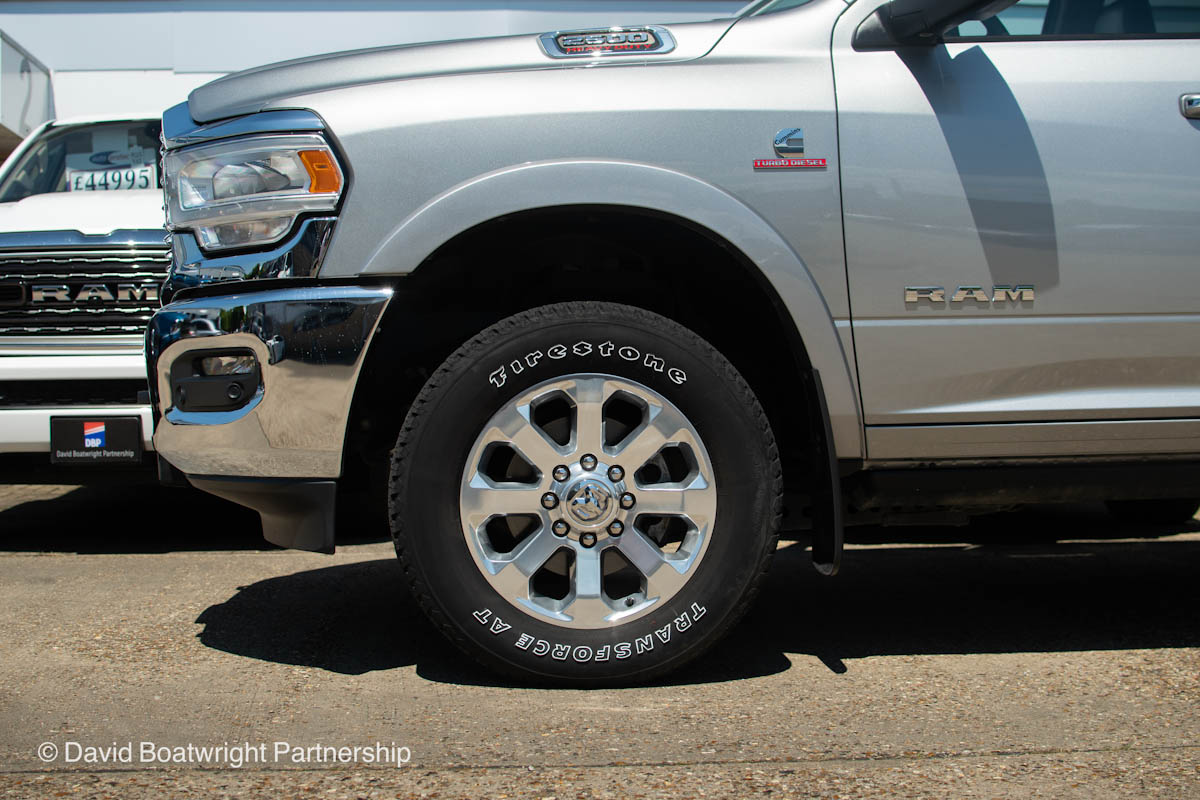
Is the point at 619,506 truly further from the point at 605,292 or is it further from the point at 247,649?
the point at 247,649

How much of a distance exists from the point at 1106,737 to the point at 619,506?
3.81 feet

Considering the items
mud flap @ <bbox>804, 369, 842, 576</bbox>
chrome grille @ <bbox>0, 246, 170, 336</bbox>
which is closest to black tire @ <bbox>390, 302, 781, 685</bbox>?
mud flap @ <bbox>804, 369, 842, 576</bbox>

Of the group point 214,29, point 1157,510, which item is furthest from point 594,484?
point 214,29

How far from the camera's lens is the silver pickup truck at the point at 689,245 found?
8.82ft

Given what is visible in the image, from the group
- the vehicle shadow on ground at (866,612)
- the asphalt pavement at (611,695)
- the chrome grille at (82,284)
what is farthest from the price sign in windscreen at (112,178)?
the vehicle shadow on ground at (866,612)

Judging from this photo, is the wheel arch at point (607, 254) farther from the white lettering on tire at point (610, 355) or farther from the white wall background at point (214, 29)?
the white wall background at point (214, 29)

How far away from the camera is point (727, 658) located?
3137 mm

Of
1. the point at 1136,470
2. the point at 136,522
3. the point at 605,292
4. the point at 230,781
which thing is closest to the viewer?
the point at 230,781

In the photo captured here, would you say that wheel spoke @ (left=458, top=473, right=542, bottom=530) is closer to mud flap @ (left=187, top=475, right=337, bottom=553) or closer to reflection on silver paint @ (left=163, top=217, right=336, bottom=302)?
mud flap @ (left=187, top=475, right=337, bottom=553)

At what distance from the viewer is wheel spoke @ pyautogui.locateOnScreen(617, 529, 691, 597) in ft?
9.07

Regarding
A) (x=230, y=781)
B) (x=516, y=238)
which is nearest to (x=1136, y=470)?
(x=516, y=238)

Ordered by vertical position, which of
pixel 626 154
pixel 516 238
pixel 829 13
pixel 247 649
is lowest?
pixel 247 649

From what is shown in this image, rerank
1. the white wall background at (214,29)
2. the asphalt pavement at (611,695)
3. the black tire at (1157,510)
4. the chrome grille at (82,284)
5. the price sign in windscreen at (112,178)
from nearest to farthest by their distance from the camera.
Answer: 1. the asphalt pavement at (611,695)
2. the chrome grille at (82,284)
3. the black tire at (1157,510)
4. the price sign in windscreen at (112,178)
5. the white wall background at (214,29)

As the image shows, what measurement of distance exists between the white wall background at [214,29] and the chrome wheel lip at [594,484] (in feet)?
35.0
